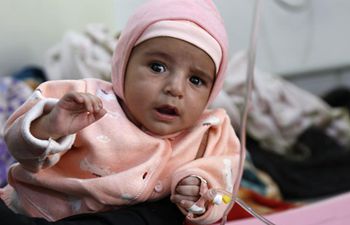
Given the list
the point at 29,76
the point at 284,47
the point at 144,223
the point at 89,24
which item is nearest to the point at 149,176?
the point at 144,223

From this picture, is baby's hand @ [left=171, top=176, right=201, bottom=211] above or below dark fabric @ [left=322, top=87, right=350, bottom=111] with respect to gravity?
above

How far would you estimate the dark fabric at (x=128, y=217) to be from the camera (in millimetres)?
478

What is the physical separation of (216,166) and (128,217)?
A: 136 mm

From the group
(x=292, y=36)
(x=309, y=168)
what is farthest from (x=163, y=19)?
(x=292, y=36)

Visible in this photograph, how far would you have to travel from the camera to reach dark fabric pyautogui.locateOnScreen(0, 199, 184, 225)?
1.57ft

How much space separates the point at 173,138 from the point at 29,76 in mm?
703

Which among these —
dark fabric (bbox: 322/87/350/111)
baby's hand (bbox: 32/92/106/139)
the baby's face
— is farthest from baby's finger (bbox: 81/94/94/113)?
dark fabric (bbox: 322/87/350/111)

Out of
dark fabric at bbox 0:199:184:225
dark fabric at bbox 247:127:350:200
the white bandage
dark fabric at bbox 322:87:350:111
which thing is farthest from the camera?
dark fabric at bbox 322:87:350:111

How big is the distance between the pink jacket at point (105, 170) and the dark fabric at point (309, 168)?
0.74 metres

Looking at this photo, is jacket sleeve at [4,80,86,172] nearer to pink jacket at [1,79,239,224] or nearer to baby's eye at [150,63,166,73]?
pink jacket at [1,79,239,224]

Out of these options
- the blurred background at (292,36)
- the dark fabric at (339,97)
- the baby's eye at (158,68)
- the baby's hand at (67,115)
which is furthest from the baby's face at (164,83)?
the dark fabric at (339,97)

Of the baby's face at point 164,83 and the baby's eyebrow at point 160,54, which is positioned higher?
the baby's eyebrow at point 160,54

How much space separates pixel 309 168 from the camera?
1.45m

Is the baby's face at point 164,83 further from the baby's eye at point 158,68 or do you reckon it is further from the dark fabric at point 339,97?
the dark fabric at point 339,97
